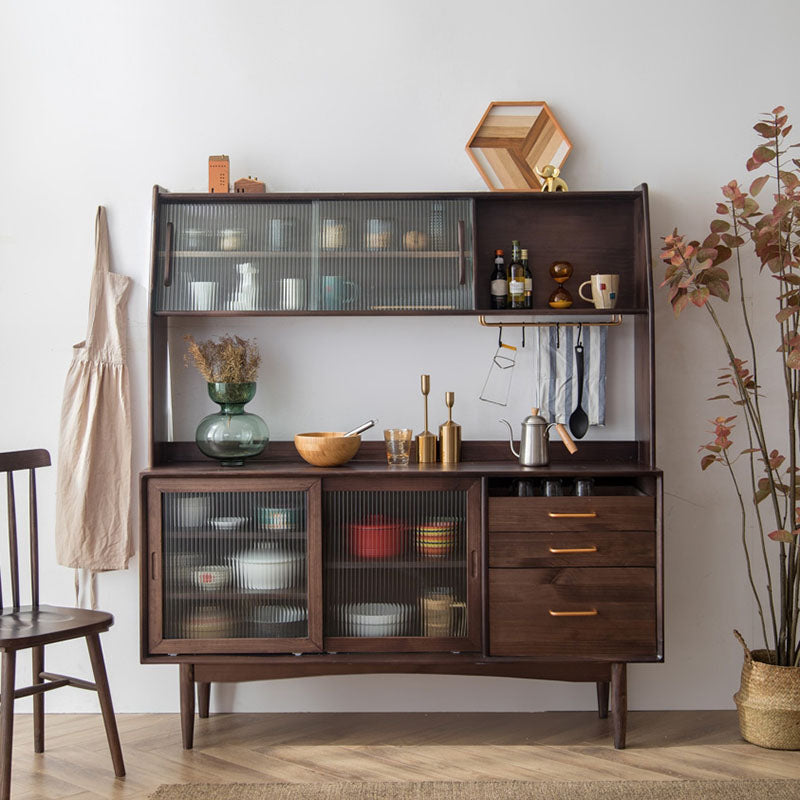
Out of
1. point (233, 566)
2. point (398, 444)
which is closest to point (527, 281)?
point (398, 444)

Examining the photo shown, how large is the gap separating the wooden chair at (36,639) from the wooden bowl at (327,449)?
0.87 metres

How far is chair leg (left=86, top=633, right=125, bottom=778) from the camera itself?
118 inches

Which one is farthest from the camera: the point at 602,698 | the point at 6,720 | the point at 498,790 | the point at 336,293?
the point at 602,698

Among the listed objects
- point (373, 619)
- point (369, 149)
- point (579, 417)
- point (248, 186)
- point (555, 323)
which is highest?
point (369, 149)

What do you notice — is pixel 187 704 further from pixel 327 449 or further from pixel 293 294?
pixel 293 294

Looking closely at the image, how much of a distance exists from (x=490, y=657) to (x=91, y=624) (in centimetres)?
132

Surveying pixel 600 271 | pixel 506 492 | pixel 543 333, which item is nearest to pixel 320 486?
pixel 506 492

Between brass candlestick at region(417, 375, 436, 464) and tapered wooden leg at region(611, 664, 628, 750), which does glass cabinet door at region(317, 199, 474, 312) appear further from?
tapered wooden leg at region(611, 664, 628, 750)

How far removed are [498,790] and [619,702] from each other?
59cm

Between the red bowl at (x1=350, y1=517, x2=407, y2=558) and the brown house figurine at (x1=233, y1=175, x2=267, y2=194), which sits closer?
the red bowl at (x1=350, y1=517, x2=407, y2=558)

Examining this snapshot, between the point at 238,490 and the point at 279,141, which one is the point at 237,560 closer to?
the point at 238,490

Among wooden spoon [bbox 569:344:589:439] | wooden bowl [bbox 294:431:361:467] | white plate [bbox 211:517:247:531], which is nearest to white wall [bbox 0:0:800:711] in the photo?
wooden spoon [bbox 569:344:589:439]

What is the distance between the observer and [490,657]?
3.24 metres

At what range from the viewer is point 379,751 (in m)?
3.29
